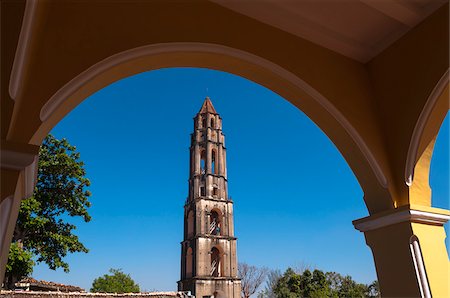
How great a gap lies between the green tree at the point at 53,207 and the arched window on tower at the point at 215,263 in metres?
15.4

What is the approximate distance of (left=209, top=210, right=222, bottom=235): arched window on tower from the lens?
1016 inches

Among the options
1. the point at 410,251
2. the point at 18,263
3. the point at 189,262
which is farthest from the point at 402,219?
the point at 189,262

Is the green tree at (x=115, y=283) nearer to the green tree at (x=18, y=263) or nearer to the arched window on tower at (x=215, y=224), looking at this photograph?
the arched window on tower at (x=215, y=224)

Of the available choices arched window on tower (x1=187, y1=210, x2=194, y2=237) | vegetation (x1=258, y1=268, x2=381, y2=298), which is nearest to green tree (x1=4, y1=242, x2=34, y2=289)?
arched window on tower (x1=187, y1=210, x2=194, y2=237)

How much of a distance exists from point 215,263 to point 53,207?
16124 mm

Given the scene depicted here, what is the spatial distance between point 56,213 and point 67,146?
2071mm

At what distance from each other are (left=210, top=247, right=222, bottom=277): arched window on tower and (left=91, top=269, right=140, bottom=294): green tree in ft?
28.4

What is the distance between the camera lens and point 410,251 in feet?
7.84

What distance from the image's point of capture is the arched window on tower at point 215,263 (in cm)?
2502

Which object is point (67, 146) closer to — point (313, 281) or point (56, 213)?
point (56, 213)

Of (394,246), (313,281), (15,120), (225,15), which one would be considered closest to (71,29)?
(15,120)

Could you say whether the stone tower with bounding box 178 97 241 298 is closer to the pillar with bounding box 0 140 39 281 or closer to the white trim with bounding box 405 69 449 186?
the white trim with bounding box 405 69 449 186

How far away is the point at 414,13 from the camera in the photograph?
99.2 inches

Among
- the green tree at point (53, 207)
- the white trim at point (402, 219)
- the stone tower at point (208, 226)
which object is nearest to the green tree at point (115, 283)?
the stone tower at point (208, 226)
